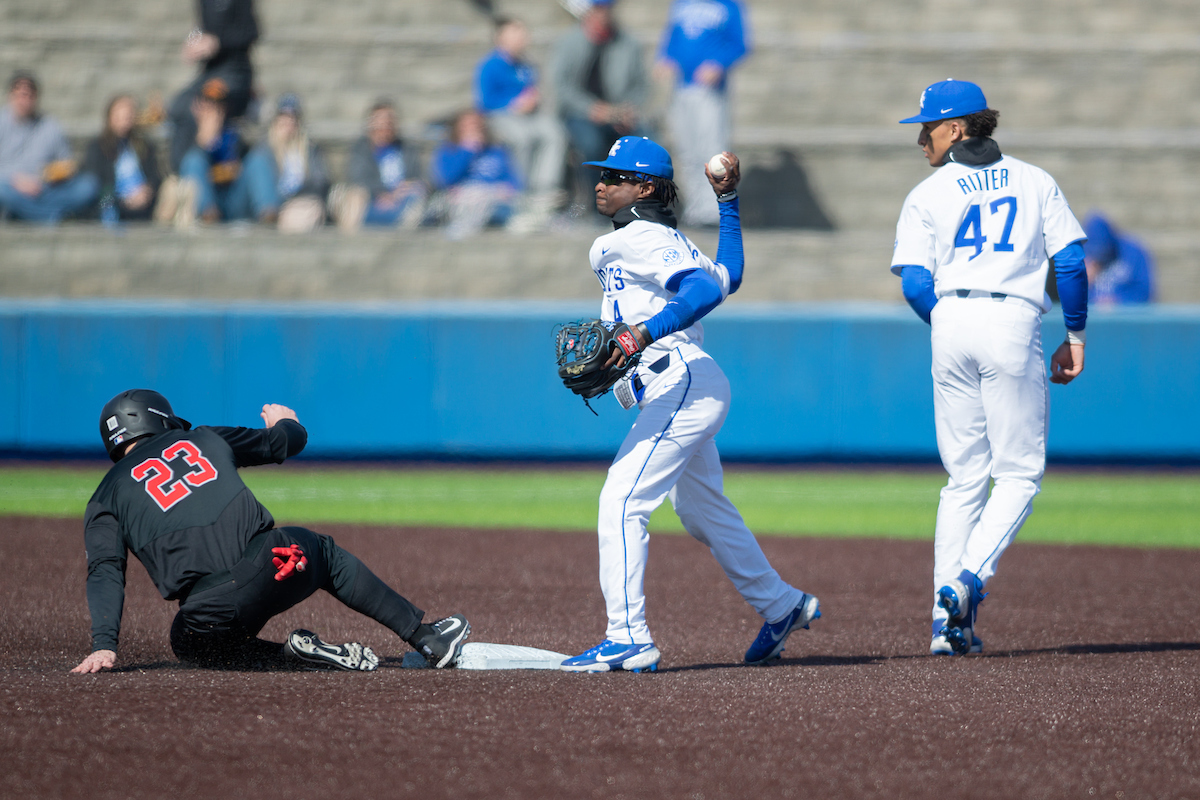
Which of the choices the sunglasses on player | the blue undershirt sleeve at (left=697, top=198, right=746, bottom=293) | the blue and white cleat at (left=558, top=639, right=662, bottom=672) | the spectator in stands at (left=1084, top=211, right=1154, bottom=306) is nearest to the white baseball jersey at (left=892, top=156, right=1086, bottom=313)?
the blue undershirt sleeve at (left=697, top=198, right=746, bottom=293)

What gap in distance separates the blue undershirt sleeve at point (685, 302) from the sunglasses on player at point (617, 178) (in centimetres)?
43

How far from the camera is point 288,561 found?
4.16m

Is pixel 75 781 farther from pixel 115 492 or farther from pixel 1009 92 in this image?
pixel 1009 92

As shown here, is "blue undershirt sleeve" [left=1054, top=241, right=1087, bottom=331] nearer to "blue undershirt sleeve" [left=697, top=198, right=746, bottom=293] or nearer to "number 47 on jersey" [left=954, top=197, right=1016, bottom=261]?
"number 47 on jersey" [left=954, top=197, right=1016, bottom=261]

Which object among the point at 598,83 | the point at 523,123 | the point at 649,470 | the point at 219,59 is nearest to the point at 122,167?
the point at 219,59

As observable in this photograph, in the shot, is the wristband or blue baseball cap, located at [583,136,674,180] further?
blue baseball cap, located at [583,136,674,180]

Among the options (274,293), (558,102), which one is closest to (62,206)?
(274,293)

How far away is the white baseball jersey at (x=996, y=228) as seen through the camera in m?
4.91

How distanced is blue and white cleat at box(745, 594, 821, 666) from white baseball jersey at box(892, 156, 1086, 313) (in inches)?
52.2

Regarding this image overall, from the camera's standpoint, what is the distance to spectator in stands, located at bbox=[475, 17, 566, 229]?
517 inches

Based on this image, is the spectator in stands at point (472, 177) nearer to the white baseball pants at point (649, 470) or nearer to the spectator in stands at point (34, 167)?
the spectator in stands at point (34, 167)

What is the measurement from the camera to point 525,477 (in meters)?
11.1

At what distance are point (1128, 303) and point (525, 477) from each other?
19.6 ft

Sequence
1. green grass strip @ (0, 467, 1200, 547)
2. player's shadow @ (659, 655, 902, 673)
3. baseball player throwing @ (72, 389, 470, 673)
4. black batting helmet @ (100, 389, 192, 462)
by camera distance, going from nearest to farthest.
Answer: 1. baseball player throwing @ (72, 389, 470, 673)
2. black batting helmet @ (100, 389, 192, 462)
3. player's shadow @ (659, 655, 902, 673)
4. green grass strip @ (0, 467, 1200, 547)
